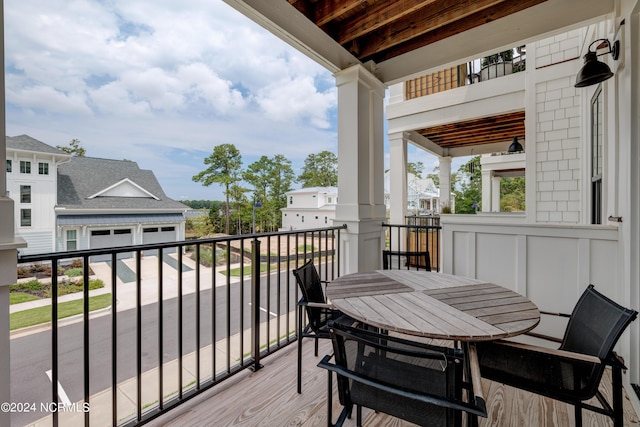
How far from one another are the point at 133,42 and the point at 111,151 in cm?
732

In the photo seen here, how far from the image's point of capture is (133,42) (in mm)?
17953

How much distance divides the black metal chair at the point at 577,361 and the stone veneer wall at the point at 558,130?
3.18 meters

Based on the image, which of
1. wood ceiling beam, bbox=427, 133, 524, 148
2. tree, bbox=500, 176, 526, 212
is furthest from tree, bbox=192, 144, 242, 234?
tree, bbox=500, 176, 526, 212

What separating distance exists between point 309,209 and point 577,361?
1759 cm

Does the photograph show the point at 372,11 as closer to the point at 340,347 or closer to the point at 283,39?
the point at 283,39

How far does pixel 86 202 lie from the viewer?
9.70m

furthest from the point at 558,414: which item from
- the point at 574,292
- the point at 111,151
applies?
the point at 111,151

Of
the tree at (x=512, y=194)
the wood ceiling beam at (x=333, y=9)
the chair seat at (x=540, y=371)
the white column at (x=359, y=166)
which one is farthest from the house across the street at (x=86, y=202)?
the tree at (x=512, y=194)

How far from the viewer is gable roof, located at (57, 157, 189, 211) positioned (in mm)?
9477

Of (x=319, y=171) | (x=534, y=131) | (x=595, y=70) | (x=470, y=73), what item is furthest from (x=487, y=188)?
(x=319, y=171)

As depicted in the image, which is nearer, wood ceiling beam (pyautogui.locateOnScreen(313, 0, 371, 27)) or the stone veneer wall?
wood ceiling beam (pyautogui.locateOnScreen(313, 0, 371, 27))

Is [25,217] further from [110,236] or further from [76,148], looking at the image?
[76,148]

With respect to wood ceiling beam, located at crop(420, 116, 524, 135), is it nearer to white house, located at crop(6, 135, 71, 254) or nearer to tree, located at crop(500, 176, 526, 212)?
white house, located at crop(6, 135, 71, 254)

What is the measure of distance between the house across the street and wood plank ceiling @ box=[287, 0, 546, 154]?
616cm
